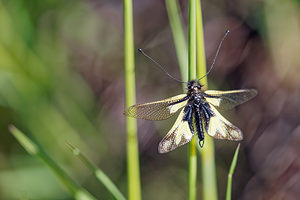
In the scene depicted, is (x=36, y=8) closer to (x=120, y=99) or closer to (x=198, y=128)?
(x=120, y=99)

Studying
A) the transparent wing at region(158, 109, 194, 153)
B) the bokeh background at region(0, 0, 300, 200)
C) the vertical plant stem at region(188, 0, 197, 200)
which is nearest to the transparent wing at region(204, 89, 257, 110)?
the transparent wing at region(158, 109, 194, 153)

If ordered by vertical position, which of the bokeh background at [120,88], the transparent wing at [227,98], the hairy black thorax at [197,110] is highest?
the bokeh background at [120,88]

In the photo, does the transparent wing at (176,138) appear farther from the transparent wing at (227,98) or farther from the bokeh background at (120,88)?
the bokeh background at (120,88)

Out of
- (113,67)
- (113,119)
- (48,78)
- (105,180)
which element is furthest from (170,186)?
(105,180)

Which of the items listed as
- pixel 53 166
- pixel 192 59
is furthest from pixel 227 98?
pixel 53 166

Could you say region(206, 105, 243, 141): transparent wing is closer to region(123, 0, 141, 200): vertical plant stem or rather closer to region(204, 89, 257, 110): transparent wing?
region(204, 89, 257, 110): transparent wing

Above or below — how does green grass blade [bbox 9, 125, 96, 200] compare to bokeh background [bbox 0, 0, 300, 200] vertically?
below

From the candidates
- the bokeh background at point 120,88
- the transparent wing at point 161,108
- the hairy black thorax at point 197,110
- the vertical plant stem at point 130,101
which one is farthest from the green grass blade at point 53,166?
the bokeh background at point 120,88
